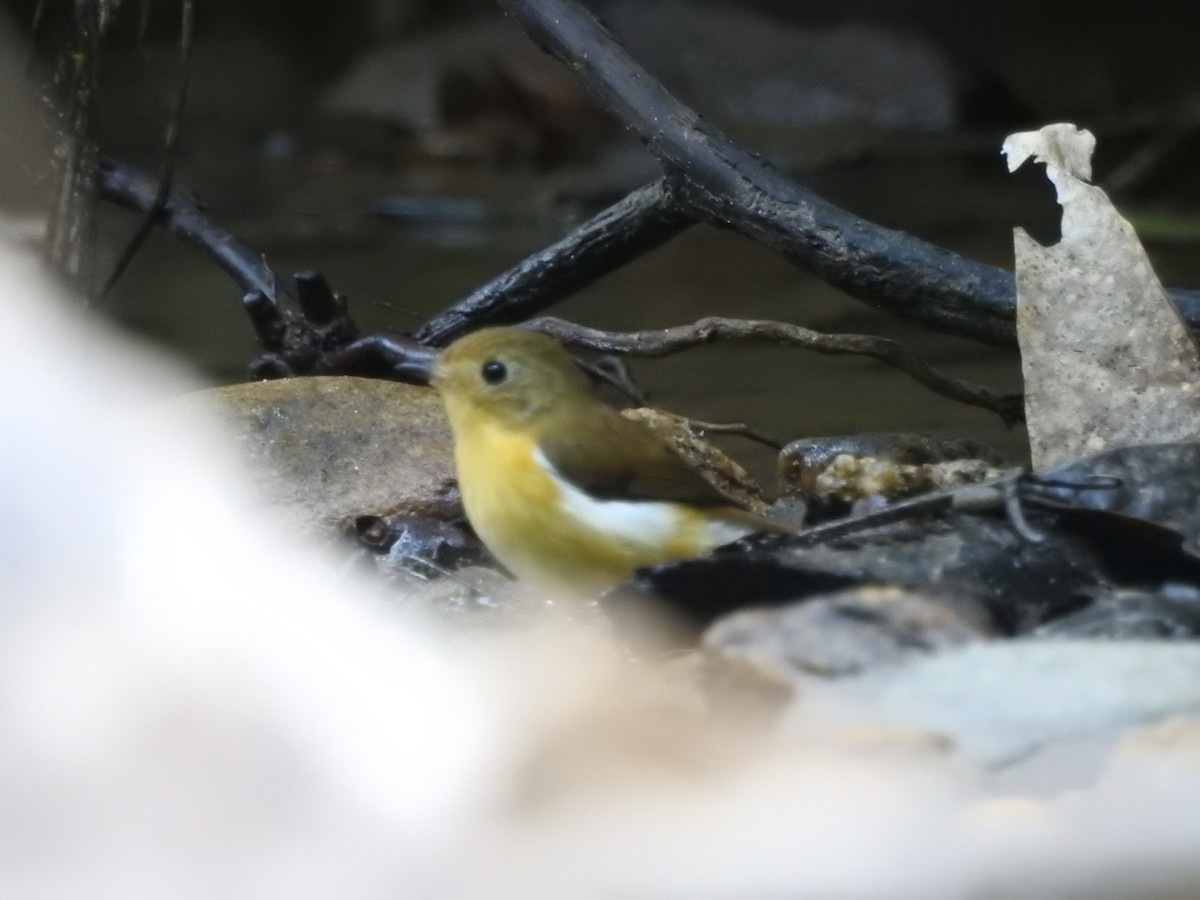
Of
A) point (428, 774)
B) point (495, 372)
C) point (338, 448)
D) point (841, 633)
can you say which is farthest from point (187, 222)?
point (428, 774)

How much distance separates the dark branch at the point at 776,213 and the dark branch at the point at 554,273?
34 cm

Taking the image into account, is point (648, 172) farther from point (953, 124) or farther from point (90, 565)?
point (90, 565)

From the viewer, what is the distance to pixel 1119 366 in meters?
2.94

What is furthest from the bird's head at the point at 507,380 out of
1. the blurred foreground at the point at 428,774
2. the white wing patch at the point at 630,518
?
the blurred foreground at the point at 428,774

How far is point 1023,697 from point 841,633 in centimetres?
21

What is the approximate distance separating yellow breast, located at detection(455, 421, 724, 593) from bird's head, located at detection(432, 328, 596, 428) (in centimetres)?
9

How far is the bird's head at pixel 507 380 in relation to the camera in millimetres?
2729

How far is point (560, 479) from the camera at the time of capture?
2.62m

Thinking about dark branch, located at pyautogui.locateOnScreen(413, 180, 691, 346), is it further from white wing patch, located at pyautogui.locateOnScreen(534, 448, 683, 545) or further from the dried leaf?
white wing patch, located at pyautogui.locateOnScreen(534, 448, 683, 545)

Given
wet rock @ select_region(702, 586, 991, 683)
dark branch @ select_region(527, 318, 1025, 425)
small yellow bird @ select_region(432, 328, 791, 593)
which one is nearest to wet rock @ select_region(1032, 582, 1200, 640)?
wet rock @ select_region(702, 586, 991, 683)

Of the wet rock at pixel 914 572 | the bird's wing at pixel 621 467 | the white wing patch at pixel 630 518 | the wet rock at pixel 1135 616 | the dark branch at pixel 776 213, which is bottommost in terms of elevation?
the wet rock at pixel 1135 616

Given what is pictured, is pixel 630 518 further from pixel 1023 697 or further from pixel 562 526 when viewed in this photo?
pixel 1023 697

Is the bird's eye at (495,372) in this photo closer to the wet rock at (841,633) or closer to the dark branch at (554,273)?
the wet rock at (841,633)

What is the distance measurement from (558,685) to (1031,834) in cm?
56
